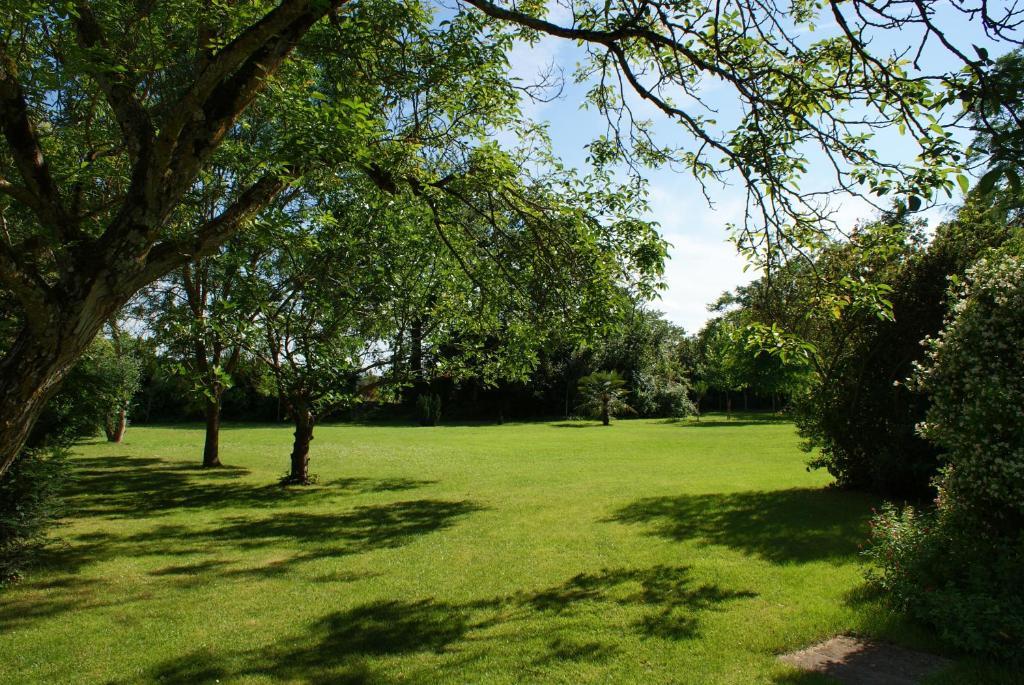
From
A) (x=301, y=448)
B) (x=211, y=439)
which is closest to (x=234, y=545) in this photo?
(x=301, y=448)

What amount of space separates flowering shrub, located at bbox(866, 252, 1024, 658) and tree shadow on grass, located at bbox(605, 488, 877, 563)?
2.39 metres

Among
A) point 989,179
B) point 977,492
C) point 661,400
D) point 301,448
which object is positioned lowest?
point 301,448

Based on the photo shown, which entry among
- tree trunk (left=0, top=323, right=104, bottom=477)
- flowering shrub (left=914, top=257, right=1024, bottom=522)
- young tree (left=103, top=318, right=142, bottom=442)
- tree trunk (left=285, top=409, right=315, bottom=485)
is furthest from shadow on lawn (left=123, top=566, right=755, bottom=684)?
young tree (left=103, top=318, right=142, bottom=442)

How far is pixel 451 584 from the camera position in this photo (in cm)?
795

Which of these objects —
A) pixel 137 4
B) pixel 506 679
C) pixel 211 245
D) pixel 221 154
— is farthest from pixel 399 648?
pixel 137 4

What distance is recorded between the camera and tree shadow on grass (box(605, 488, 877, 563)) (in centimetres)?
901

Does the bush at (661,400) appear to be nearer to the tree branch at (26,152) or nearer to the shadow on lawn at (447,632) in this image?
the shadow on lawn at (447,632)

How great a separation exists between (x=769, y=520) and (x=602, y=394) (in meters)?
29.4

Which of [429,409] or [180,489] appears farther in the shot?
[429,409]

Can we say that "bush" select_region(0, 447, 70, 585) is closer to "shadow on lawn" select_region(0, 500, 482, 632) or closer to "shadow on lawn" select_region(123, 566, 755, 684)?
"shadow on lawn" select_region(0, 500, 482, 632)

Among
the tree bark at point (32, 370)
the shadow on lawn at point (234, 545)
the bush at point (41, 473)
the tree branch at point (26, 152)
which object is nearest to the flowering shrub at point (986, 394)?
the shadow on lawn at point (234, 545)

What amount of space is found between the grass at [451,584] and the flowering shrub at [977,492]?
16.7 inches

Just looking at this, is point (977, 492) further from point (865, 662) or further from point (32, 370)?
point (32, 370)

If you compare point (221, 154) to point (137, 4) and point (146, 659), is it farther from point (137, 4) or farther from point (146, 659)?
point (146, 659)
